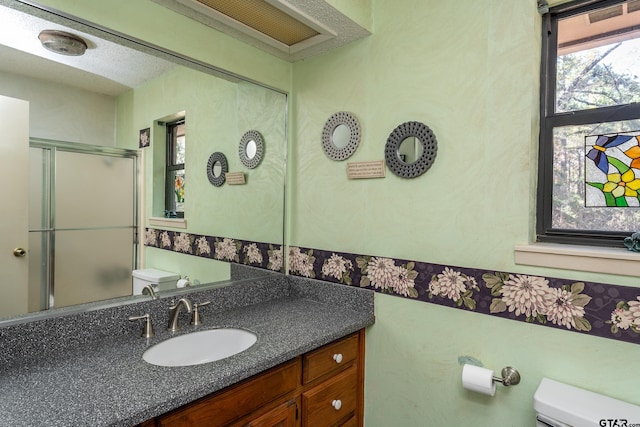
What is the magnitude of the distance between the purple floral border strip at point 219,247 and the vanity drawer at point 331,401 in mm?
712

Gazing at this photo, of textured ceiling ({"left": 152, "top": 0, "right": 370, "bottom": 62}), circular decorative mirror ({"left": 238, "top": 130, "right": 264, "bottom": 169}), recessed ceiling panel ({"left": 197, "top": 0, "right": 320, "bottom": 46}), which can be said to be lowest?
circular decorative mirror ({"left": 238, "top": 130, "right": 264, "bottom": 169})

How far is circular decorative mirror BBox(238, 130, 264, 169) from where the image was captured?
1960 millimetres

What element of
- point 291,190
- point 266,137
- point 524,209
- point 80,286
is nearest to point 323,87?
point 266,137

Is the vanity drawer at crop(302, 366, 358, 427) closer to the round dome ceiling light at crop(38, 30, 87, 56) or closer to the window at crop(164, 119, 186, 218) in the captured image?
the window at crop(164, 119, 186, 218)

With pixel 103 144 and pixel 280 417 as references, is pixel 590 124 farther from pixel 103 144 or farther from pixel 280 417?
pixel 103 144

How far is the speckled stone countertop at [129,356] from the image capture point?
895 mm

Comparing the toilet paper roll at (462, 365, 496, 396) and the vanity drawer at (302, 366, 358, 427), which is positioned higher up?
the toilet paper roll at (462, 365, 496, 396)

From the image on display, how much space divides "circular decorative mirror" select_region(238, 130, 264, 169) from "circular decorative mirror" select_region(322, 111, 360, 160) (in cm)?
38

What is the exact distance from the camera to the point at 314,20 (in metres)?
1.58

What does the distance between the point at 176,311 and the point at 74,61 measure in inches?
41.6

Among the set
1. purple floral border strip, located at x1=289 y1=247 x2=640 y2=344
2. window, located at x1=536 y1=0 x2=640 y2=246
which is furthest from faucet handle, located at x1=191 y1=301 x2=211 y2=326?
window, located at x1=536 y1=0 x2=640 y2=246

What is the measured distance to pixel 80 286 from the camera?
135cm

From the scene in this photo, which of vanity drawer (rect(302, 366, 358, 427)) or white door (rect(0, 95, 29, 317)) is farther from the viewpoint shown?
vanity drawer (rect(302, 366, 358, 427))

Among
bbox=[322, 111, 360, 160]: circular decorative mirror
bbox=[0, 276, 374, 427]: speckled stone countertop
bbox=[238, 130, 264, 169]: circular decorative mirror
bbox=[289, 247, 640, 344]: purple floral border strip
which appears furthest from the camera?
bbox=[238, 130, 264, 169]: circular decorative mirror
